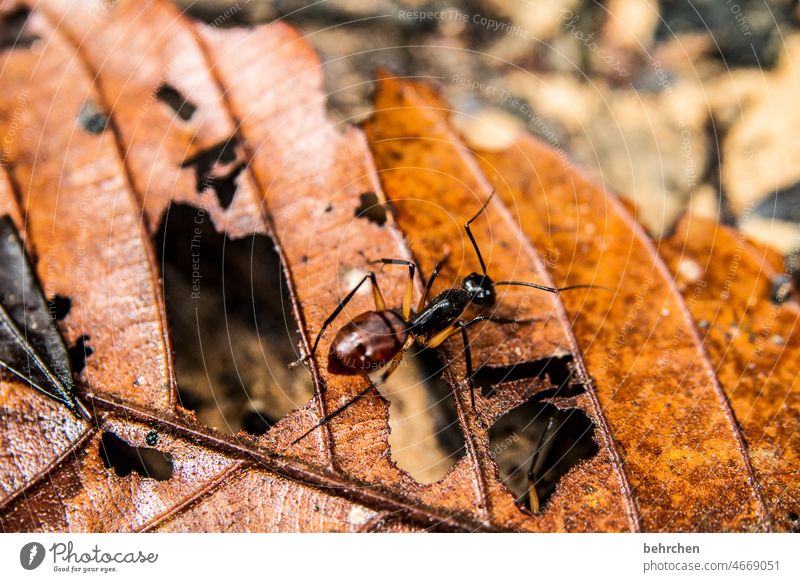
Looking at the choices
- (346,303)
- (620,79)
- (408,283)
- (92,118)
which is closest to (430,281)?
(408,283)

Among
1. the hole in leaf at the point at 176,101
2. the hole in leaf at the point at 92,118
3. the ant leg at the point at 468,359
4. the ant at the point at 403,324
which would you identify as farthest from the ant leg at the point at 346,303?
the hole in leaf at the point at 92,118

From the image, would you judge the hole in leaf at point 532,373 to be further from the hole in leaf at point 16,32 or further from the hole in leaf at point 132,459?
the hole in leaf at point 16,32

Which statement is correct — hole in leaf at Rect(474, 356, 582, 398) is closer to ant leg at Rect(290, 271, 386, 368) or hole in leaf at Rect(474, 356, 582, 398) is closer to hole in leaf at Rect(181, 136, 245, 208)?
ant leg at Rect(290, 271, 386, 368)

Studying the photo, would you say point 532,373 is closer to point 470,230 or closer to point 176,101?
point 470,230

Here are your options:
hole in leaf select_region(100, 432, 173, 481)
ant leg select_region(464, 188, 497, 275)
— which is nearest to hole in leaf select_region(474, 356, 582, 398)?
ant leg select_region(464, 188, 497, 275)
